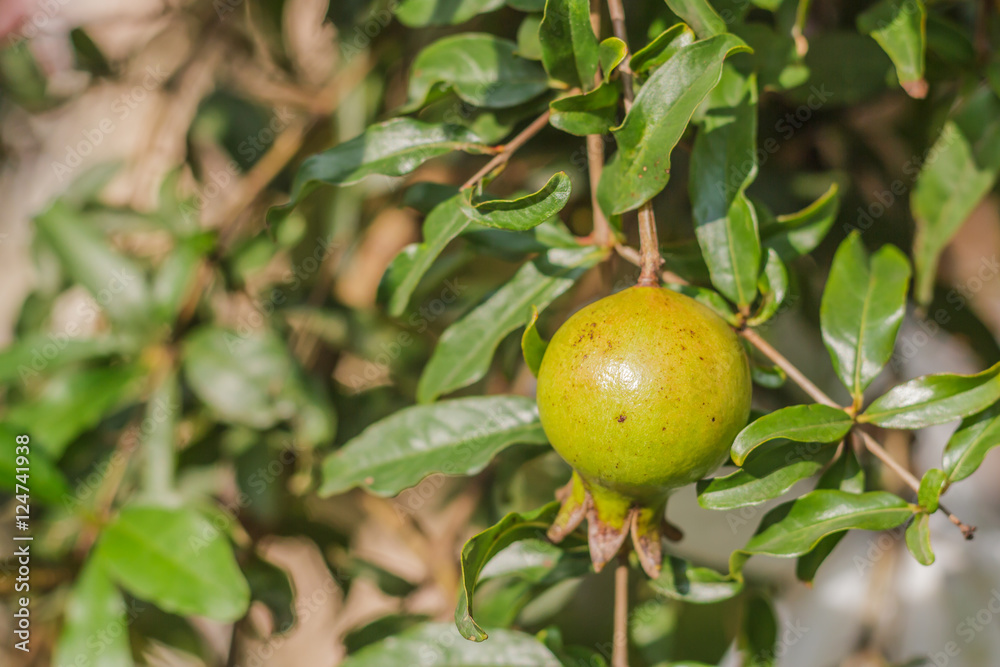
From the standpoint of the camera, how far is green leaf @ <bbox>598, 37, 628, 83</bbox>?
49 cm

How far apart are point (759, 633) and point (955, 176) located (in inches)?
18.1

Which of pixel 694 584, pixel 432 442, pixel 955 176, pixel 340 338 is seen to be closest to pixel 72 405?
pixel 340 338

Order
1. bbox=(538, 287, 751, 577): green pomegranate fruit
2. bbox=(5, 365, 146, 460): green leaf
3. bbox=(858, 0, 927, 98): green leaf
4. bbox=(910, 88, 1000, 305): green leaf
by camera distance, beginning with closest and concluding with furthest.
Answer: bbox=(538, 287, 751, 577): green pomegranate fruit < bbox=(858, 0, 927, 98): green leaf < bbox=(910, 88, 1000, 305): green leaf < bbox=(5, 365, 146, 460): green leaf

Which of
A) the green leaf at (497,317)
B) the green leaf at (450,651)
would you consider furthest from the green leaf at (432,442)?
the green leaf at (450,651)

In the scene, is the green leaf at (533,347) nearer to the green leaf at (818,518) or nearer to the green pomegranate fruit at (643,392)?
the green pomegranate fruit at (643,392)

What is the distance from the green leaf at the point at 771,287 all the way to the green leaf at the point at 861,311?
4 centimetres

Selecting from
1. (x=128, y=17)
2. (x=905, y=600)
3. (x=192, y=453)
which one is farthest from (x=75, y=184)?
(x=905, y=600)

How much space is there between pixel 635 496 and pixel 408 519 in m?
0.69

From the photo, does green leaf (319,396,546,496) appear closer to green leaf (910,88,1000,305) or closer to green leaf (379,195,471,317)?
green leaf (379,195,471,317)

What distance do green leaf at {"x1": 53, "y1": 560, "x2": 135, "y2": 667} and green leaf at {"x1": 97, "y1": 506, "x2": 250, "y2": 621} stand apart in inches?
0.9

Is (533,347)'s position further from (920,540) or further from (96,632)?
(96,632)

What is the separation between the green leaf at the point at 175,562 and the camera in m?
0.69

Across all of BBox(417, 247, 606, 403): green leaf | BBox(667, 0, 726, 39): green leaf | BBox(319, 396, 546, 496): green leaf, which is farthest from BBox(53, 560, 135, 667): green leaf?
BBox(667, 0, 726, 39): green leaf

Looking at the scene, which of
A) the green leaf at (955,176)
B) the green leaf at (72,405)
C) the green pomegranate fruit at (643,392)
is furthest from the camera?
the green leaf at (72,405)
